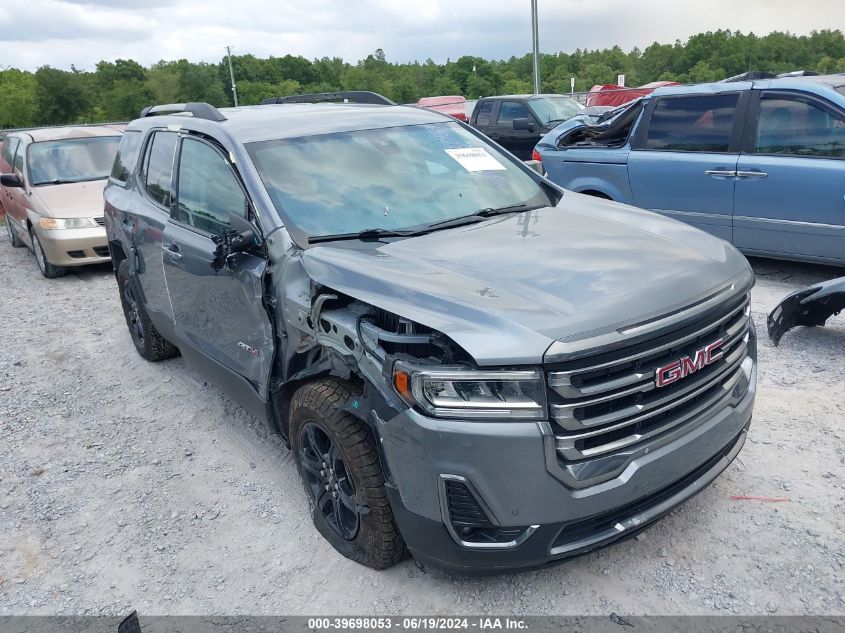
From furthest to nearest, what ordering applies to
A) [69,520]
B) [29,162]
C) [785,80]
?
[29,162], [785,80], [69,520]

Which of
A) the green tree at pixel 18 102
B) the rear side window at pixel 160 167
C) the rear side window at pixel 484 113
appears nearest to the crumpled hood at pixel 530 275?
the rear side window at pixel 160 167

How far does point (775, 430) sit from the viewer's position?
3.86m

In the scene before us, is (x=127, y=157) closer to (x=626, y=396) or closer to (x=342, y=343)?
(x=342, y=343)

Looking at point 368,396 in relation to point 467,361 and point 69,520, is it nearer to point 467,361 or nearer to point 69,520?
point 467,361

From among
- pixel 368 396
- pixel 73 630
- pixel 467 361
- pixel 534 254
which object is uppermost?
pixel 534 254

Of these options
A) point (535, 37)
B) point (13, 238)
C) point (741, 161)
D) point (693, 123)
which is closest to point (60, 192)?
point (13, 238)

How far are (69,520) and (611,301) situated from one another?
2962 mm

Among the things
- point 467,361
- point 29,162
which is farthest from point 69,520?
point 29,162

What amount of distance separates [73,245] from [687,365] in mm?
8002

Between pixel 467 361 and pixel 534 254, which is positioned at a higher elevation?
pixel 534 254

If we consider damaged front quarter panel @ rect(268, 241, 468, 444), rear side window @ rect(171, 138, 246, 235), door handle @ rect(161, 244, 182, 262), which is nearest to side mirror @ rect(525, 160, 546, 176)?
rear side window @ rect(171, 138, 246, 235)

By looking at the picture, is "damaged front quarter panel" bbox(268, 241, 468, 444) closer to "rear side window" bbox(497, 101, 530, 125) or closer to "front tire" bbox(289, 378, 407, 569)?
"front tire" bbox(289, 378, 407, 569)

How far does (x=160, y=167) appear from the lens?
15.3ft

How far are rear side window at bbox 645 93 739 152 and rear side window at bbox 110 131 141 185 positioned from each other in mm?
4896
